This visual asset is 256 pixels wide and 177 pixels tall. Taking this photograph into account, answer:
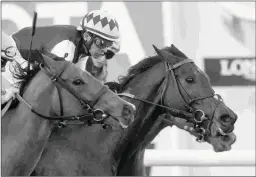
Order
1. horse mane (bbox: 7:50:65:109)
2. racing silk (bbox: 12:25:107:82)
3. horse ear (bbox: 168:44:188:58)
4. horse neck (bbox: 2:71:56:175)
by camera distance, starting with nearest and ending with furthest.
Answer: horse neck (bbox: 2:71:56:175) → horse mane (bbox: 7:50:65:109) → racing silk (bbox: 12:25:107:82) → horse ear (bbox: 168:44:188:58)

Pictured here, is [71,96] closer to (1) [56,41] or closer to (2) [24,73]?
(2) [24,73]

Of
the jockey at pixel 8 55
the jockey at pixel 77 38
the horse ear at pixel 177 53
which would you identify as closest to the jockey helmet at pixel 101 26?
the jockey at pixel 77 38

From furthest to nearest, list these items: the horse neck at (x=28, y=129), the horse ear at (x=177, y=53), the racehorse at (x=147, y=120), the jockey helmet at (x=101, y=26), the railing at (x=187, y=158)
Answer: the railing at (x=187, y=158)
the horse ear at (x=177, y=53)
the jockey helmet at (x=101, y=26)
the racehorse at (x=147, y=120)
the horse neck at (x=28, y=129)

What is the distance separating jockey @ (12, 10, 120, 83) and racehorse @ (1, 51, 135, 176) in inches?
15.8

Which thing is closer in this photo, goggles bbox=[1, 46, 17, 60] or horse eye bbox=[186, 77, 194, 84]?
goggles bbox=[1, 46, 17, 60]

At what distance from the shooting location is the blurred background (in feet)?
Result: 21.1

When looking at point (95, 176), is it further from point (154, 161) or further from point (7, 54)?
point (154, 161)

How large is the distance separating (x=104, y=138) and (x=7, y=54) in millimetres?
914

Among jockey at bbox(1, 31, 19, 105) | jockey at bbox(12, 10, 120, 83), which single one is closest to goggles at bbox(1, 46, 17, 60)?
jockey at bbox(1, 31, 19, 105)

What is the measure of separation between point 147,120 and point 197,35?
286 cm

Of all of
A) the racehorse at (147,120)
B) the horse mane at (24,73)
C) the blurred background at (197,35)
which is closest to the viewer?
the horse mane at (24,73)

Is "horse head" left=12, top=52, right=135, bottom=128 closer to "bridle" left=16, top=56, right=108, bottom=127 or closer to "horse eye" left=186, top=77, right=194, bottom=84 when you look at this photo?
"bridle" left=16, top=56, right=108, bottom=127

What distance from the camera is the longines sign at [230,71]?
645 centimetres

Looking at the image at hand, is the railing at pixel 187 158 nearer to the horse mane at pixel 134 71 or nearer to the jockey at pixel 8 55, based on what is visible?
the horse mane at pixel 134 71
